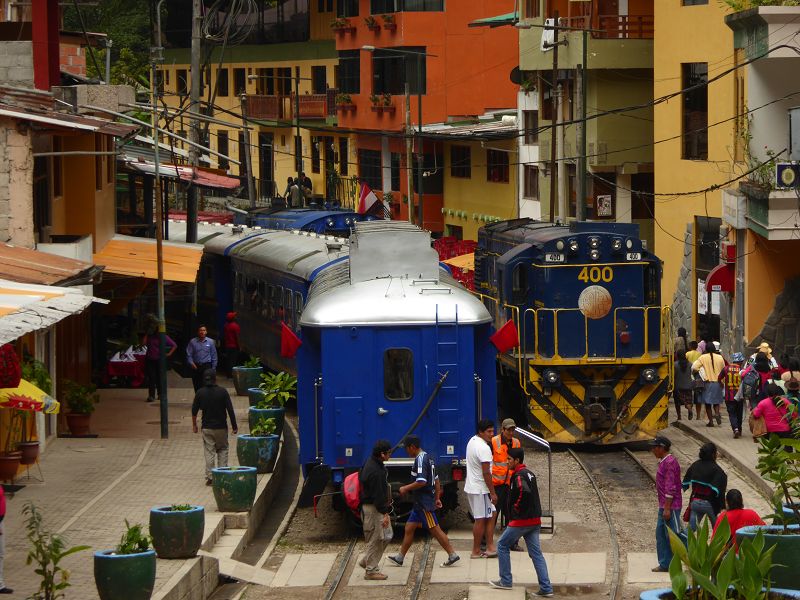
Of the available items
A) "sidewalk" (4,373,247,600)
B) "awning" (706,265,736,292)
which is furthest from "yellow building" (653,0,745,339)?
"sidewalk" (4,373,247,600)

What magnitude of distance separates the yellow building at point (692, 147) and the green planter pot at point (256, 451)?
1545 cm

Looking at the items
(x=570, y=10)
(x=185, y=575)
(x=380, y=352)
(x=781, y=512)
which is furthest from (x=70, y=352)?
A: (x=570, y=10)

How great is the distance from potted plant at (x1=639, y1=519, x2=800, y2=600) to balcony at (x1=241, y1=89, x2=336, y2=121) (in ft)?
182

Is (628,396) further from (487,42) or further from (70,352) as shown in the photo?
(487,42)

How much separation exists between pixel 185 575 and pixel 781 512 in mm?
5471

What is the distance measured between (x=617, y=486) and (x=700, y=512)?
561cm

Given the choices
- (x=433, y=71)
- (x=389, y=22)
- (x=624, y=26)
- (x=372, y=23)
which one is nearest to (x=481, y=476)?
(x=624, y=26)

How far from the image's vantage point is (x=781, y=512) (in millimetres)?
12773

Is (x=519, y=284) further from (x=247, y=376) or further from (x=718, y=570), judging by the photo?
(x=718, y=570)

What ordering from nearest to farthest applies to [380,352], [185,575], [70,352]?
1. [185,575]
2. [380,352]
3. [70,352]

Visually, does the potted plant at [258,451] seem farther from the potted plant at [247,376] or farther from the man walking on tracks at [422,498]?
the potted plant at [247,376]

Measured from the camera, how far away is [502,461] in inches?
670

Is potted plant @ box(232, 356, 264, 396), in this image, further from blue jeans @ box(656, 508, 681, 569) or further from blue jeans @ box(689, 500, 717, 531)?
blue jeans @ box(689, 500, 717, 531)

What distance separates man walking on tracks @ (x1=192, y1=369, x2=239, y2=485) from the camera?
19.2 meters
